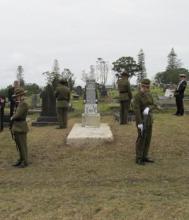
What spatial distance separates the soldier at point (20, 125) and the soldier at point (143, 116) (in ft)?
7.75

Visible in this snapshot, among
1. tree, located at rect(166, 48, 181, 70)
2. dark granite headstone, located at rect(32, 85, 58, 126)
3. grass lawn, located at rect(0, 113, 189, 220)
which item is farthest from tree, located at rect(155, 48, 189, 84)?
grass lawn, located at rect(0, 113, 189, 220)

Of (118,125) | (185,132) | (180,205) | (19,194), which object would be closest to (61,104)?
(118,125)

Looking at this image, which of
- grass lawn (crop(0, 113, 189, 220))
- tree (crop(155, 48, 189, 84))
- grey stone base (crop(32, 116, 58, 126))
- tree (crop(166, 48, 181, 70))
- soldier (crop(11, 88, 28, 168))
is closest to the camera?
grass lawn (crop(0, 113, 189, 220))

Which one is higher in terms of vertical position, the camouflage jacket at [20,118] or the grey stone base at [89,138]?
the camouflage jacket at [20,118]

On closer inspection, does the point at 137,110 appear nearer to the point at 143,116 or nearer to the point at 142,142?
the point at 143,116

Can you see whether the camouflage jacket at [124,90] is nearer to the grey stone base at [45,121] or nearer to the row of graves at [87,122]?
the row of graves at [87,122]

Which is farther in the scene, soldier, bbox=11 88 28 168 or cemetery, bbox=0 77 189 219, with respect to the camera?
soldier, bbox=11 88 28 168

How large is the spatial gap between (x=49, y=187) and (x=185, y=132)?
688 centimetres

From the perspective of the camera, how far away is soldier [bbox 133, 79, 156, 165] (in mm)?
10476

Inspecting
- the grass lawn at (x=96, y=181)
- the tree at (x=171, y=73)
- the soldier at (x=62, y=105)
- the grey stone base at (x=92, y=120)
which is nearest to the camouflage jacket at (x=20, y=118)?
the grass lawn at (x=96, y=181)

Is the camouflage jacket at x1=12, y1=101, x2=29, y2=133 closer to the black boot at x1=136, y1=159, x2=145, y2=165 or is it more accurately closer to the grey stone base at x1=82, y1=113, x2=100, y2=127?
the black boot at x1=136, y1=159, x2=145, y2=165

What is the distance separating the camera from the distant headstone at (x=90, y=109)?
15469mm

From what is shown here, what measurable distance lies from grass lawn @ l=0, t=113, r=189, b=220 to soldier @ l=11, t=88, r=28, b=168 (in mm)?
293

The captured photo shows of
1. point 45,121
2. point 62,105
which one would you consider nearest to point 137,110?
point 62,105
